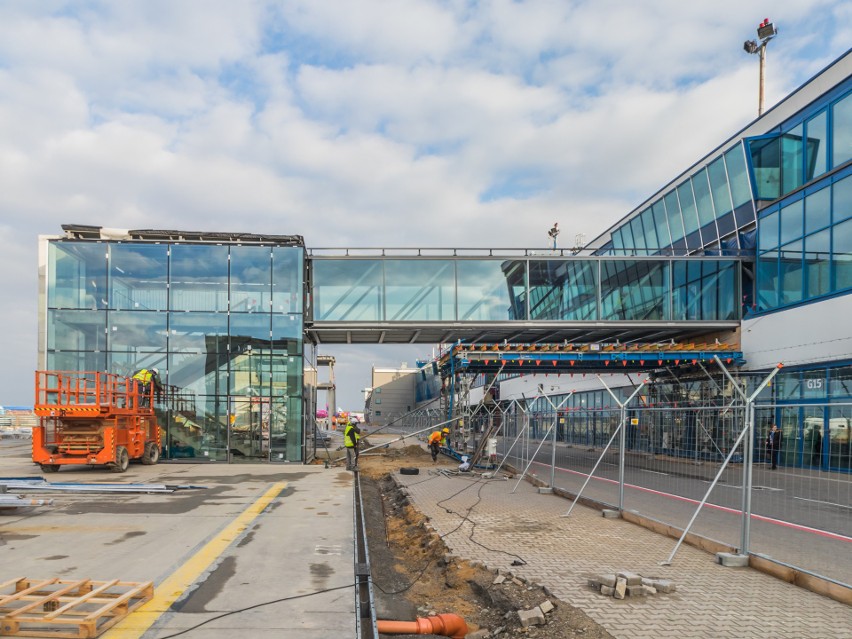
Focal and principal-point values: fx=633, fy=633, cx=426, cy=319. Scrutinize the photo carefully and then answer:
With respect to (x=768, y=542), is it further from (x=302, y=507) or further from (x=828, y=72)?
(x=828, y=72)

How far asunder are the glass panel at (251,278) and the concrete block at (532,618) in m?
18.7

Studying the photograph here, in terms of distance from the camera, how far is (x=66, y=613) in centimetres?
539

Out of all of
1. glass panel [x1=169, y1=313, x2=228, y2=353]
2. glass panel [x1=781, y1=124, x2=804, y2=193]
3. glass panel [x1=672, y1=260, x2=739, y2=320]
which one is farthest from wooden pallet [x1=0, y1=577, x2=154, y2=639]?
glass panel [x1=672, y1=260, x2=739, y2=320]

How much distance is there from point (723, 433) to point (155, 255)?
20018mm

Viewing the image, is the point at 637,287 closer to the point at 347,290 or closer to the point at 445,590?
the point at 347,290

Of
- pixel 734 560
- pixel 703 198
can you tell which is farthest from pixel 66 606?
pixel 703 198

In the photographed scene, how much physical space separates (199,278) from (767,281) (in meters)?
20.6

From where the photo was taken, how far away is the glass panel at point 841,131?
61.0 ft

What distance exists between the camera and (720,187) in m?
25.6

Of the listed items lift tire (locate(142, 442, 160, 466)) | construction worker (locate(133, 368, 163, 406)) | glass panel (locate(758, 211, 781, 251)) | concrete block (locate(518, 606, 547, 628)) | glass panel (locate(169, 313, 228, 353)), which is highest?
glass panel (locate(758, 211, 781, 251))

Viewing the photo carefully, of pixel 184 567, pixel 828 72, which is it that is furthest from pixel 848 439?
pixel 828 72

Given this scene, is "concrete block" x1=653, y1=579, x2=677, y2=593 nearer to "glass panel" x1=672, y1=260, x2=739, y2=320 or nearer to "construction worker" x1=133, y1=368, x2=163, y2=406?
"construction worker" x1=133, y1=368, x2=163, y2=406

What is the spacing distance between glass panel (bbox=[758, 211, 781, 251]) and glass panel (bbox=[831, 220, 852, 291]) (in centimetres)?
339

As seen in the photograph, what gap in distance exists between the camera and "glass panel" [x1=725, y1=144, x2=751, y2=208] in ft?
78.1
